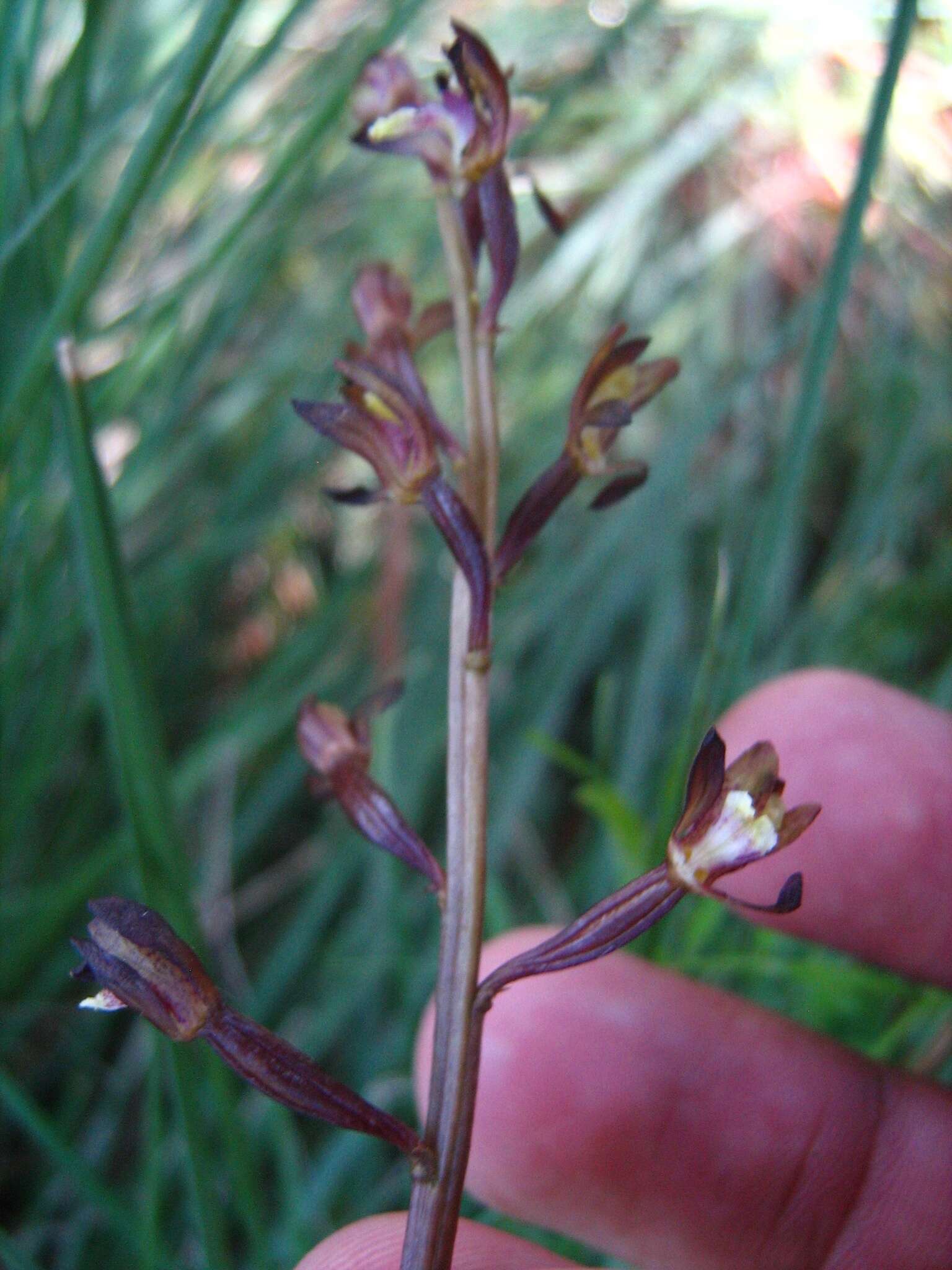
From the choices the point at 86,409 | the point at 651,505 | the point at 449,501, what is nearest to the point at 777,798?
the point at 449,501

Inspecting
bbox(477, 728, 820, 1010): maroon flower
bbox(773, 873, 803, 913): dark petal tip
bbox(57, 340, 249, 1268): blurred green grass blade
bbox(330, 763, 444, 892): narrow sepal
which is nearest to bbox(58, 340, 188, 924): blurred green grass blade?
bbox(57, 340, 249, 1268): blurred green grass blade

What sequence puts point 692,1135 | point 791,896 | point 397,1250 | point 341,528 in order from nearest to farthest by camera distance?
point 791,896
point 397,1250
point 692,1135
point 341,528

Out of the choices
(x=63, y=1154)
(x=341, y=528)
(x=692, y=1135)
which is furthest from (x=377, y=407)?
(x=341, y=528)

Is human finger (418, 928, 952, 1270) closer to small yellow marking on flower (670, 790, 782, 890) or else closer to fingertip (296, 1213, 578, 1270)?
fingertip (296, 1213, 578, 1270)

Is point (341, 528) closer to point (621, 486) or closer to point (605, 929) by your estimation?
point (621, 486)

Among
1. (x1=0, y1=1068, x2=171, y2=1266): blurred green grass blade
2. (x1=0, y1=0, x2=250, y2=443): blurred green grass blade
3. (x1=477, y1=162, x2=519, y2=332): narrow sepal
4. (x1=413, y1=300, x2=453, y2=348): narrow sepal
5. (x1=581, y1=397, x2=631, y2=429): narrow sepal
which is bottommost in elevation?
(x1=0, y1=1068, x2=171, y2=1266): blurred green grass blade

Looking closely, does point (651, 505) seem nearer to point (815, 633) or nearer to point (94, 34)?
point (815, 633)
